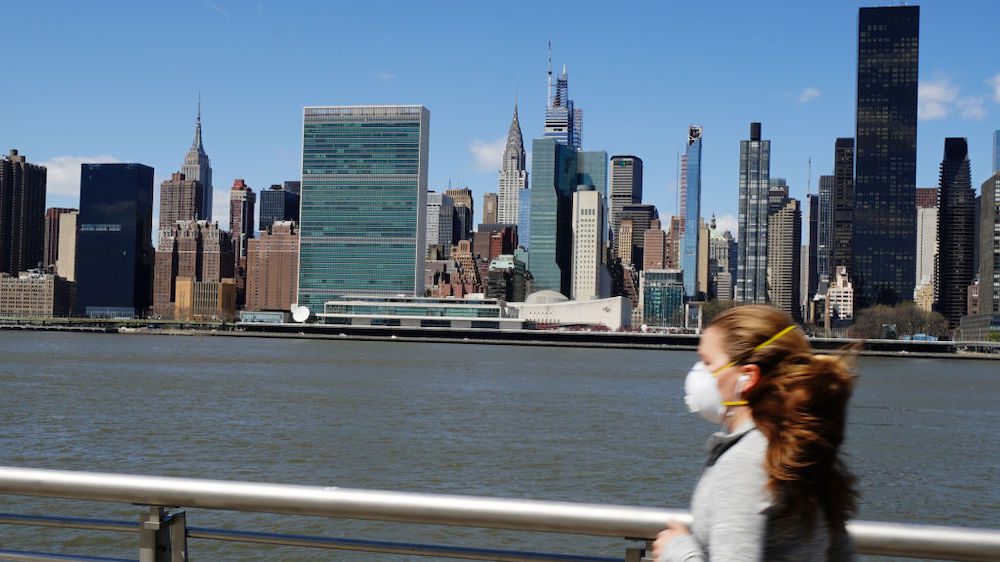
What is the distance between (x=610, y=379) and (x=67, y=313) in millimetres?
170511

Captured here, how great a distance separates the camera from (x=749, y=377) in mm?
2076

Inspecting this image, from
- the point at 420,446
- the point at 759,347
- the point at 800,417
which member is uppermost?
the point at 759,347

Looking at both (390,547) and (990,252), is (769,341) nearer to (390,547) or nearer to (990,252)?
(390,547)

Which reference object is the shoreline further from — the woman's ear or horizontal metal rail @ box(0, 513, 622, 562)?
the woman's ear

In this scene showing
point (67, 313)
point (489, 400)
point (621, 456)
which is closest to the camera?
point (621, 456)

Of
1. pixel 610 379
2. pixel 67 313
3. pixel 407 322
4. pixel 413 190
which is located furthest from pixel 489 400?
pixel 67 313

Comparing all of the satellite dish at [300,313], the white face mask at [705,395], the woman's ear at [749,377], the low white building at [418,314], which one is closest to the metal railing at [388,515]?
the white face mask at [705,395]

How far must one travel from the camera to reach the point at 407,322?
146000mm

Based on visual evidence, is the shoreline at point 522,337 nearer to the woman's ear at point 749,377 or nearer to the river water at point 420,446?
the river water at point 420,446

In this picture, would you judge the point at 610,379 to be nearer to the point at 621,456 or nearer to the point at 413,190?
the point at 621,456

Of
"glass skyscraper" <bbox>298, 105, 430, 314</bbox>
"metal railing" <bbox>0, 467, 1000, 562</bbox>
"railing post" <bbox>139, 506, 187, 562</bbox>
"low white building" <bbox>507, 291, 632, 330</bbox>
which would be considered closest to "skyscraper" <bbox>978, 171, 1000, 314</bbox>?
"low white building" <bbox>507, 291, 632, 330</bbox>

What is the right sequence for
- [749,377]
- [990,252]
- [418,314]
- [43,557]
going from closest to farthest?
1. [749,377]
2. [43,557]
3. [418,314]
4. [990,252]

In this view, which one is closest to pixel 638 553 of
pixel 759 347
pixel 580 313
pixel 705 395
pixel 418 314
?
pixel 705 395

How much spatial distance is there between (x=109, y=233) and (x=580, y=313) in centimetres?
8971
